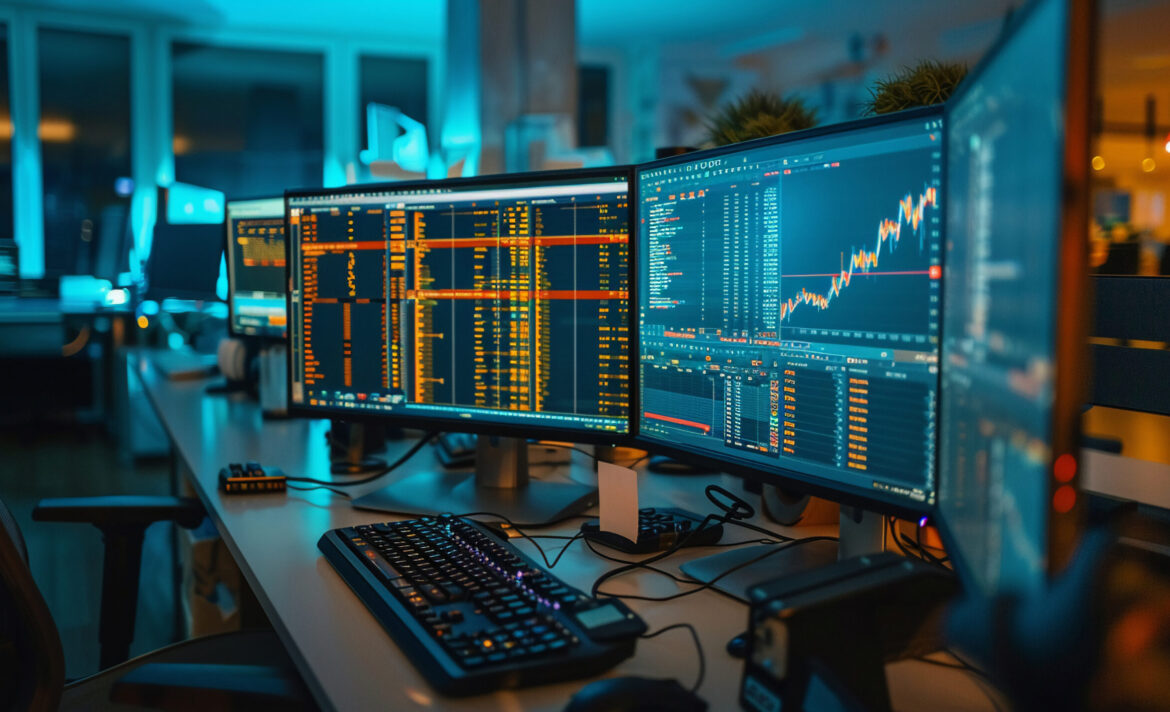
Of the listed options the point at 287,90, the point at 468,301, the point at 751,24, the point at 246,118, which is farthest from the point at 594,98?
the point at 468,301

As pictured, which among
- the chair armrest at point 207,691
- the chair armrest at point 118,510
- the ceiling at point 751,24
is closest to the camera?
the chair armrest at point 207,691

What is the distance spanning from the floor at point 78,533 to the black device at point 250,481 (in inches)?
14.1

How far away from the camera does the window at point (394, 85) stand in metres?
7.05

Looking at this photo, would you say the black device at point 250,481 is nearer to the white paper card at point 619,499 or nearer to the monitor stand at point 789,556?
the white paper card at point 619,499

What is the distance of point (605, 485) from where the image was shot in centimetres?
111

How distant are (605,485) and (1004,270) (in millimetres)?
640

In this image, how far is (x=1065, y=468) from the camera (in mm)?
470

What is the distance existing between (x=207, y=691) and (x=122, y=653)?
620 mm

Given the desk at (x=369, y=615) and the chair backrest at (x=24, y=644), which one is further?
the chair backrest at (x=24, y=644)

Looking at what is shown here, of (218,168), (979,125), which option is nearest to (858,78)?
(218,168)

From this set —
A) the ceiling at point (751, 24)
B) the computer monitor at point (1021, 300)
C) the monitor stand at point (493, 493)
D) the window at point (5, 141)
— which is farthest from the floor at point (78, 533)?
the ceiling at point (751, 24)

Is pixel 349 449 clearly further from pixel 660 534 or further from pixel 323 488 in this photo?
pixel 660 534

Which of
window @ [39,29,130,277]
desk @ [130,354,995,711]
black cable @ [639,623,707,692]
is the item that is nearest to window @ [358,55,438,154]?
window @ [39,29,130,277]

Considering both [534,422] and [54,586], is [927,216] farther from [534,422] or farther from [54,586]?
[54,586]
